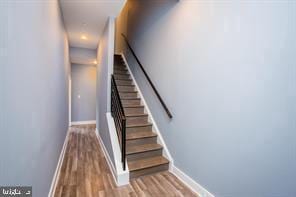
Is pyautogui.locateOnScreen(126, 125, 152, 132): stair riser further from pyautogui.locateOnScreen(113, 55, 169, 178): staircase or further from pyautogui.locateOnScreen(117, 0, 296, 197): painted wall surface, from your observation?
pyautogui.locateOnScreen(117, 0, 296, 197): painted wall surface

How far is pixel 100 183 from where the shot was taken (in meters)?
2.25

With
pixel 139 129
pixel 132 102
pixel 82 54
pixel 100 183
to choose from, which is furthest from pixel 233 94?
pixel 82 54

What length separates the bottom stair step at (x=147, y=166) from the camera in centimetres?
239

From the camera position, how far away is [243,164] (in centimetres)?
154

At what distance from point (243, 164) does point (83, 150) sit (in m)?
3.31

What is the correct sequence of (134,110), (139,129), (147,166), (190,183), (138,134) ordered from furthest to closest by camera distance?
1. (134,110)
2. (139,129)
3. (138,134)
4. (147,166)
5. (190,183)

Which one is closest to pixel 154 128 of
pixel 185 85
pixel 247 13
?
pixel 185 85

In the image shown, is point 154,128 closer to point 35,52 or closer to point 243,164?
point 243,164

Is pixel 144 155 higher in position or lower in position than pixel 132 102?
lower

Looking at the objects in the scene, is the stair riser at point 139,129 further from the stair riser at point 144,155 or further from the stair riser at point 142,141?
the stair riser at point 144,155

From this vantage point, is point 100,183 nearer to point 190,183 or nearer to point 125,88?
point 190,183

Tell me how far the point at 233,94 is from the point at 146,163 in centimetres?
177

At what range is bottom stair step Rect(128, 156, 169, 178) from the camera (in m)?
2.39

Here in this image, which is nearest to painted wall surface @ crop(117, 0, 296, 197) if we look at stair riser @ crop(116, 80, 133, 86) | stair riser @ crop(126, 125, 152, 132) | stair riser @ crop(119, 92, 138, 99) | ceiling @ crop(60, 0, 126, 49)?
stair riser @ crop(126, 125, 152, 132)
